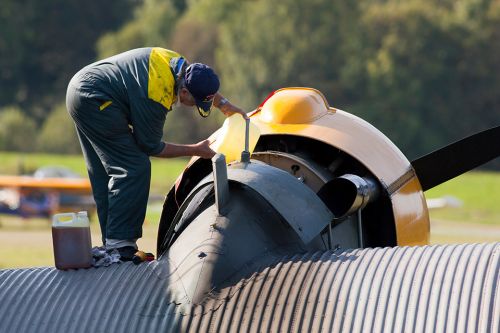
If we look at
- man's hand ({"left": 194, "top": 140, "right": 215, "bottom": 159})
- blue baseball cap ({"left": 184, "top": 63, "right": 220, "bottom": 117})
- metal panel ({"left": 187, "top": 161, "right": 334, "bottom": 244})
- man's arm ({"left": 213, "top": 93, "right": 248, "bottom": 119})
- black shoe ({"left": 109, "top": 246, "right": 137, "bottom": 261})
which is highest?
blue baseball cap ({"left": 184, "top": 63, "right": 220, "bottom": 117})

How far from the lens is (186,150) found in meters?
5.52

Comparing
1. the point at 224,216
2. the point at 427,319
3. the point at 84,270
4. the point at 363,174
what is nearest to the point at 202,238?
the point at 224,216

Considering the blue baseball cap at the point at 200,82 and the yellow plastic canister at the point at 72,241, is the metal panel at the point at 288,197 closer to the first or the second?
the blue baseball cap at the point at 200,82

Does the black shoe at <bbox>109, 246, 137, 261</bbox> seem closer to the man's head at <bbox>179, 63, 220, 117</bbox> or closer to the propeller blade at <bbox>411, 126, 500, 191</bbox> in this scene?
the man's head at <bbox>179, 63, 220, 117</bbox>

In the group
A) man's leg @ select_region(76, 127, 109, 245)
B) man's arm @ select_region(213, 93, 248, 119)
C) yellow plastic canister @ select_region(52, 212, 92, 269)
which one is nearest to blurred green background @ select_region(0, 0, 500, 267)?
man's arm @ select_region(213, 93, 248, 119)

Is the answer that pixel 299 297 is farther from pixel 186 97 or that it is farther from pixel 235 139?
pixel 235 139

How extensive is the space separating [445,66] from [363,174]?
58114 millimetres

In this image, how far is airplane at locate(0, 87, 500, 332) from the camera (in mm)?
3973

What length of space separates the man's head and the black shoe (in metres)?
0.70

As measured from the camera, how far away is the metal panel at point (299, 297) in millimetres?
3902

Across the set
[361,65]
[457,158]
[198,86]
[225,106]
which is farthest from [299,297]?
[361,65]

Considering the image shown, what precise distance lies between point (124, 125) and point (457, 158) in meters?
2.47

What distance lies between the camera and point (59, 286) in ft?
15.0

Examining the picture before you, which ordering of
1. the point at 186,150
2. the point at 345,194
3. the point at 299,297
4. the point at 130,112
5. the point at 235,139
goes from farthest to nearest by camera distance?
the point at 235,139, the point at 345,194, the point at 186,150, the point at 130,112, the point at 299,297
